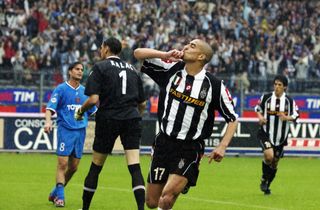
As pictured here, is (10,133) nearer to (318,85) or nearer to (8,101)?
(8,101)

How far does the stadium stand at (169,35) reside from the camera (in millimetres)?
29312

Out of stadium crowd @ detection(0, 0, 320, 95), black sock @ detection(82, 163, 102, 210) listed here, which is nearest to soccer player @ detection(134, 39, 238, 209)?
black sock @ detection(82, 163, 102, 210)

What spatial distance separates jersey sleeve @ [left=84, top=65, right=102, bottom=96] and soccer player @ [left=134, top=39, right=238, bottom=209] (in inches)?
47.4

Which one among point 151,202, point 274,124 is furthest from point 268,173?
point 151,202

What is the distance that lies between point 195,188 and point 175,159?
6.83m

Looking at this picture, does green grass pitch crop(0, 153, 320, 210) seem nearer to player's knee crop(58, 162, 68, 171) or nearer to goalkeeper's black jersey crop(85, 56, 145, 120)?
player's knee crop(58, 162, 68, 171)

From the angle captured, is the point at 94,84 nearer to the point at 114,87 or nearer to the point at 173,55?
the point at 114,87

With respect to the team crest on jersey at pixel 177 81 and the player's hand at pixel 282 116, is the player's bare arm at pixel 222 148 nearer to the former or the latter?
the team crest on jersey at pixel 177 81

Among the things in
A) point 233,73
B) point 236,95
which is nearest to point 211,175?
point 236,95

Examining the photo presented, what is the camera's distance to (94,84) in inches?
442

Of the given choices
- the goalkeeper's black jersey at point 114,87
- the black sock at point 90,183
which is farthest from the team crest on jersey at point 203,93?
the black sock at point 90,183

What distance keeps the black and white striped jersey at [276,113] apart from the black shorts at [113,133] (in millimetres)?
5528

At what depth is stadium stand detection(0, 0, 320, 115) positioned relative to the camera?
2931cm

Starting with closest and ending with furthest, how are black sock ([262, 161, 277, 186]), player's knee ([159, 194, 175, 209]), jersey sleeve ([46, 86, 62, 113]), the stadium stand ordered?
player's knee ([159, 194, 175, 209]), jersey sleeve ([46, 86, 62, 113]), black sock ([262, 161, 277, 186]), the stadium stand
